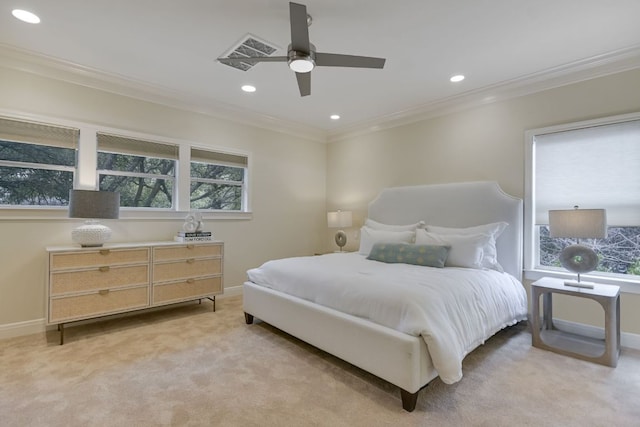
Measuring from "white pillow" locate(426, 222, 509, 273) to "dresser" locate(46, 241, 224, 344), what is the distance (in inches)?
110

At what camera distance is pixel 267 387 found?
2.03 meters

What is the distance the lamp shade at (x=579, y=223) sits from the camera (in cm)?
246

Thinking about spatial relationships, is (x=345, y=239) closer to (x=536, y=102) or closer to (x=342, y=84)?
(x=342, y=84)

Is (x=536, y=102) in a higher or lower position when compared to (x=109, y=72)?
lower

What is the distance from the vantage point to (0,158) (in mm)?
2814

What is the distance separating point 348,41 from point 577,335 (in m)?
3.44

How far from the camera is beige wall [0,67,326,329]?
2848mm

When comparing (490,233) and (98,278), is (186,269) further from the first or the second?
(490,233)

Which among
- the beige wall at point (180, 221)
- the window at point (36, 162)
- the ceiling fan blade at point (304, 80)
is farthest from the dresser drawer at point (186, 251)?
Result: the ceiling fan blade at point (304, 80)

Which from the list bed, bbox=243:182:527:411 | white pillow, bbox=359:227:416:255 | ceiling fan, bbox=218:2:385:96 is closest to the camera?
bed, bbox=243:182:527:411

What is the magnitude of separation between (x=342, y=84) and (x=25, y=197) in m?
3.38

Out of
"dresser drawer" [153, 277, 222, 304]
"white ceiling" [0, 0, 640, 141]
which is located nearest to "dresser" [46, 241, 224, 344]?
"dresser drawer" [153, 277, 222, 304]

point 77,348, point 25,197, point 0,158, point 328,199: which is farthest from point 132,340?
point 328,199

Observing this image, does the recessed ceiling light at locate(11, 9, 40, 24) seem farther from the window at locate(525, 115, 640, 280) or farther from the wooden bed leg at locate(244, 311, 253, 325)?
the window at locate(525, 115, 640, 280)
